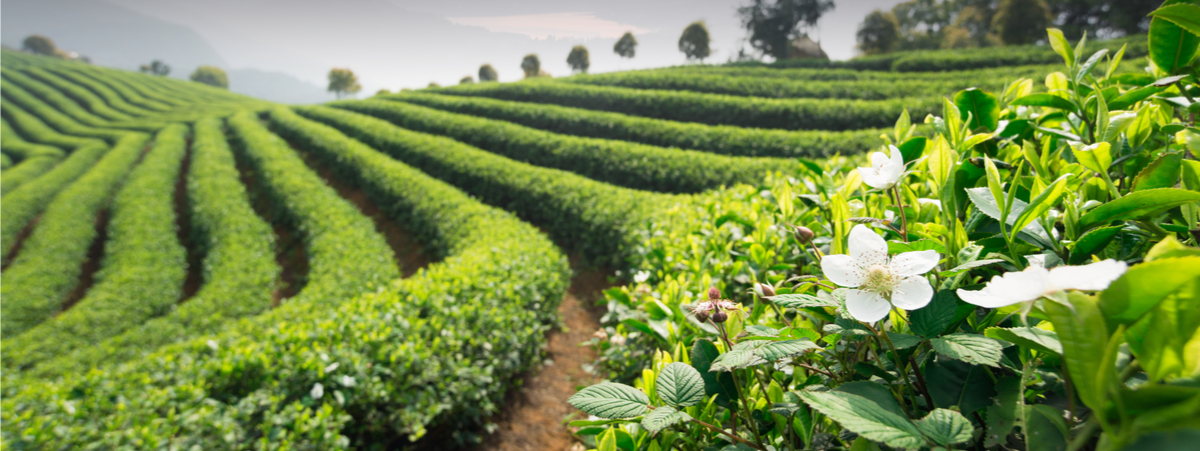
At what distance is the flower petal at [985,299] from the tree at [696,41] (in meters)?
35.3

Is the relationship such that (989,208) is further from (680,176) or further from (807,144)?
(807,144)

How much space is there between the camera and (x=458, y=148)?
33.8ft

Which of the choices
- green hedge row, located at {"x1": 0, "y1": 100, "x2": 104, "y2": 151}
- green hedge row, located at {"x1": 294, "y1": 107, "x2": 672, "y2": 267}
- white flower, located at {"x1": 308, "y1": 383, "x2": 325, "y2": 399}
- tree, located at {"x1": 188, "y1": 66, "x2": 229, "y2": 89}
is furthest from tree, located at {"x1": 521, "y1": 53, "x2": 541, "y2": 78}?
tree, located at {"x1": 188, "y1": 66, "x2": 229, "y2": 89}

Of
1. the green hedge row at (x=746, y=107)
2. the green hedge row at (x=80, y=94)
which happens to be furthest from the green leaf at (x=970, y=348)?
the green hedge row at (x=80, y=94)

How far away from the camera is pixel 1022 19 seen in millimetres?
19828

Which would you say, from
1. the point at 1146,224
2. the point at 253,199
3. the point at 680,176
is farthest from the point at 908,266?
the point at 253,199

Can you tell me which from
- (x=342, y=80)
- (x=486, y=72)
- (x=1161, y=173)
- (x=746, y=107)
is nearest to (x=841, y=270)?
(x=1161, y=173)

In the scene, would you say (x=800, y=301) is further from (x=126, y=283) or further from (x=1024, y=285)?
(x=126, y=283)

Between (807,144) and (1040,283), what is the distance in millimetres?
9418

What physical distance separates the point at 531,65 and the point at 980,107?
138 feet

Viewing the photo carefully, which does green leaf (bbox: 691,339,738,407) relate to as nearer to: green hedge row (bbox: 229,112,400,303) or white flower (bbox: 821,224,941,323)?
white flower (bbox: 821,224,941,323)

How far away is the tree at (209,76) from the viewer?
198ft

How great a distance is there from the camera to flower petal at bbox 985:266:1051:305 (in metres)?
0.34

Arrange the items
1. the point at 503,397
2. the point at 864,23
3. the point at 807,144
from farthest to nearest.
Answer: the point at 864,23, the point at 807,144, the point at 503,397
